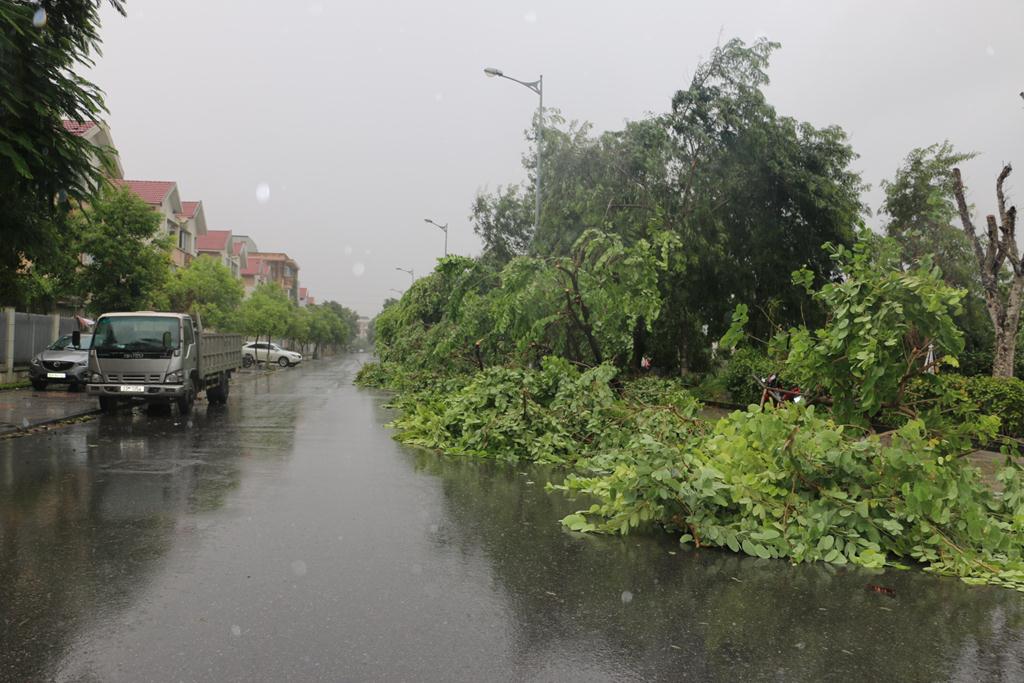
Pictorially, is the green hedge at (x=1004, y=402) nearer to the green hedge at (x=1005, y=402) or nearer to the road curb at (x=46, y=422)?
the green hedge at (x=1005, y=402)

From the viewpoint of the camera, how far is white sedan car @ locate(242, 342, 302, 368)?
5069 cm

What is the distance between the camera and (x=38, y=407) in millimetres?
16812

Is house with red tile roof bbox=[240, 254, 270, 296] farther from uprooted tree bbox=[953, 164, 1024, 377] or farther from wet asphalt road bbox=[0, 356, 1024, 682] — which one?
wet asphalt road bbox=[0, 356, 1024, 682]

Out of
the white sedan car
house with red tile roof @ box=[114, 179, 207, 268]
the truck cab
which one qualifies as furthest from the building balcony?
the truck cab

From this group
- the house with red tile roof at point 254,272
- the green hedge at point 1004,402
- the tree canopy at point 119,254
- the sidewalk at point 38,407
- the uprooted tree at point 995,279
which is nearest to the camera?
the sidewalk at point 38,407

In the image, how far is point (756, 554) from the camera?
647 cm

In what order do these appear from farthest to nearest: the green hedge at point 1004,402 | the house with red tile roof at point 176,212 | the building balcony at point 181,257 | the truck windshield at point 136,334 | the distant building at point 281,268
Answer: the distant building at point 281,268
the building balcony at point 181,257
the house with red tile roof at point 176,212
the truck windshield at point 136,334
the green hedge at point 1004,402

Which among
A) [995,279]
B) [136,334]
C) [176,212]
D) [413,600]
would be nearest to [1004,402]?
[995,279]

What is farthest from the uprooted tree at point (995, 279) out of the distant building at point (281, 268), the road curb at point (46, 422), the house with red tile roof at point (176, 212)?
the distant building at point (281, 268)

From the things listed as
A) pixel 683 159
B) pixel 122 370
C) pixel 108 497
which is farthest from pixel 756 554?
pixel 683 159

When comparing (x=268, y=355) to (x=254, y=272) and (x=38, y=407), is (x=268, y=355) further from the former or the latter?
(x=254, y=272)

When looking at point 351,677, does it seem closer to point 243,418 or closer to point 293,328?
point 243,418

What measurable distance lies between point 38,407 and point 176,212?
40.8 m

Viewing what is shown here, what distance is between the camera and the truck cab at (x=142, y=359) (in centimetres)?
1580
